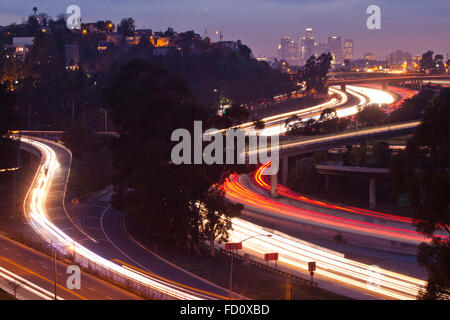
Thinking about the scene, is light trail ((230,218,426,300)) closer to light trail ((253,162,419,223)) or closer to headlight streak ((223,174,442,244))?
headlight streak ((223,174,442,244))

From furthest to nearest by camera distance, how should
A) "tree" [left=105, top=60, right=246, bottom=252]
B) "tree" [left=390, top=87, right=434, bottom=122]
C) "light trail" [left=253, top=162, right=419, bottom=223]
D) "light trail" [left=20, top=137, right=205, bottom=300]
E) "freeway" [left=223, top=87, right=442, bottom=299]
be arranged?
"tree" [left=390, top=87, right=434, bottom=122] → "light trail" [left=253, top=162, right=419, bottom=223] → "tree" [left=105, top=60, right=246, bottom=252] → "freeway" [left=223, top=87, right=442, bottom=299] → "light trail" [left=20, top=137, right=205, bottom=300]

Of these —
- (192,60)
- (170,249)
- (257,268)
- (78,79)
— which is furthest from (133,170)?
(192,60)

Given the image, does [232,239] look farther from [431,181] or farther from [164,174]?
[431,181]

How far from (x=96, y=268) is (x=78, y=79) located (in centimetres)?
7501

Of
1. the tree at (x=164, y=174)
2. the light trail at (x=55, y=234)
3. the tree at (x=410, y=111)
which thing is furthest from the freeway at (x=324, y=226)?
the tree at (x=410, y=111)

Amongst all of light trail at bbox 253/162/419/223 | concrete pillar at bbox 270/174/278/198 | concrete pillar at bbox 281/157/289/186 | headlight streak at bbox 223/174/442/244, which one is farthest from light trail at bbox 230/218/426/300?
concrete pillar at bbox 281/157/289/186

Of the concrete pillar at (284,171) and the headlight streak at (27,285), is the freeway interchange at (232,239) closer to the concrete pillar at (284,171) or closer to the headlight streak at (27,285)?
the headlight streak at (27,285)

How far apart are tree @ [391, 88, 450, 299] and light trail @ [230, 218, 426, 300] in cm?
376

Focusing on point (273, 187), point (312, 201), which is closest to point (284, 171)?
point (273, 187)

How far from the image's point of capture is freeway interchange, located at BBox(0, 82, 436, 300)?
24609 mm

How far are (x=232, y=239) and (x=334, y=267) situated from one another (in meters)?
7.63

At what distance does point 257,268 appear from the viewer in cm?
2847
